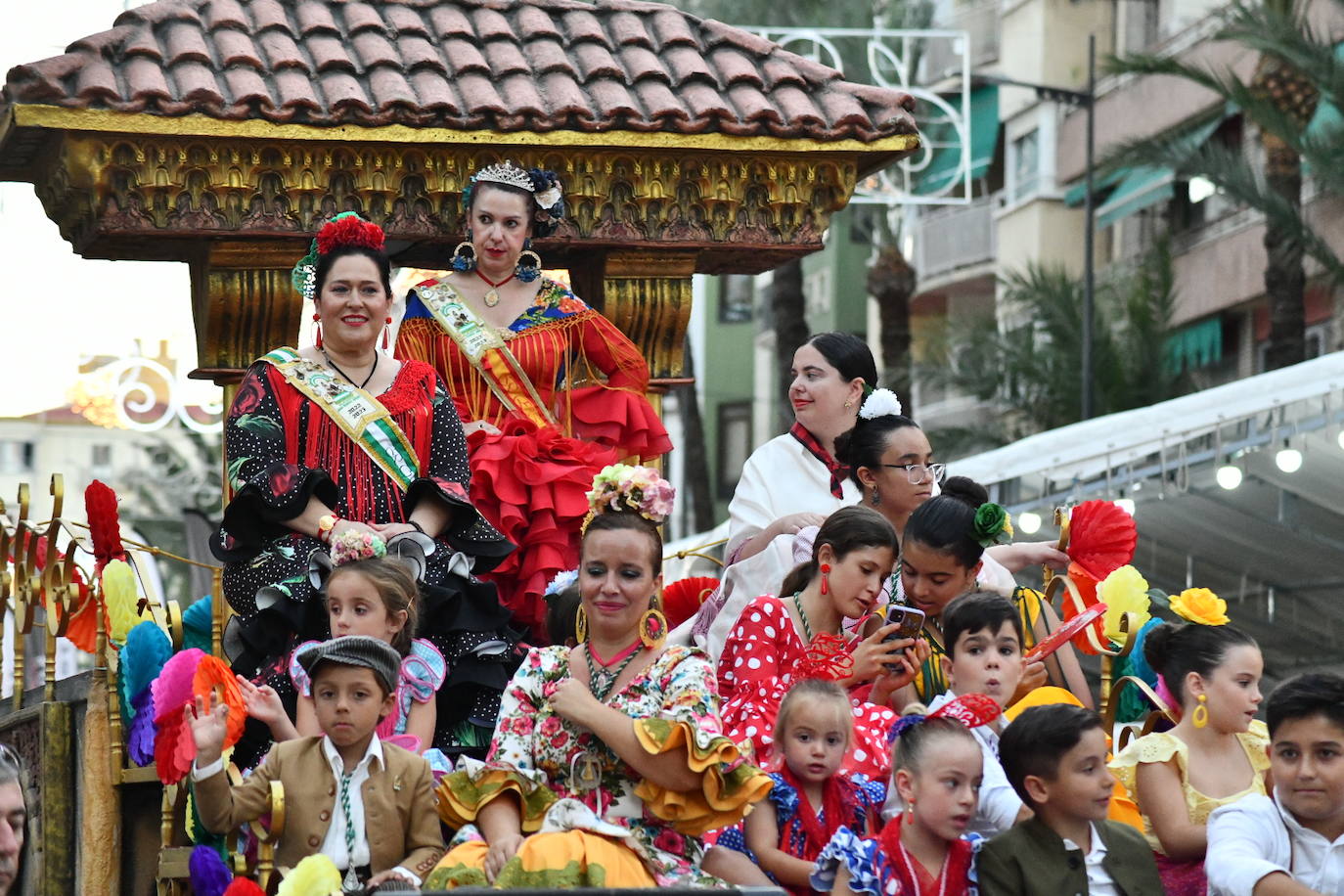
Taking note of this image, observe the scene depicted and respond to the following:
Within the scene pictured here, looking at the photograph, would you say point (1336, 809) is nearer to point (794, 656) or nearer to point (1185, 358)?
point (794, 656)

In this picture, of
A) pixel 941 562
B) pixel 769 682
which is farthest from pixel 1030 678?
pixel 769 682

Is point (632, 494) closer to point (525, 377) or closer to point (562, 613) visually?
point (562, 613)

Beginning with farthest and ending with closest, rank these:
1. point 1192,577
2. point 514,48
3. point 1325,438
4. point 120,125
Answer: point 1192,577, point 1325,438, point 514,48, point 120,125

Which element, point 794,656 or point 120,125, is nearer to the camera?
point 794,656

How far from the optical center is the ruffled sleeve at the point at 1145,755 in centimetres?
711

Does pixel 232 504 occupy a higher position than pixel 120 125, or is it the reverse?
pixel 120 125

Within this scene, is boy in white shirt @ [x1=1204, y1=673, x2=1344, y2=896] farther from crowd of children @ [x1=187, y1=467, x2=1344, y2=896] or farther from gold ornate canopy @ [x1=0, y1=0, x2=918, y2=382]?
gold ornate canopy @ [x1=0, y1=0, x2=918, y2=382]

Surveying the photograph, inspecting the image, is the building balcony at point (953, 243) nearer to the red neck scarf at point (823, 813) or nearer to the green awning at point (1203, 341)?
the green awning at point (1203, 341)

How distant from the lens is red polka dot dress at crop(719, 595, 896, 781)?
7.12 metres

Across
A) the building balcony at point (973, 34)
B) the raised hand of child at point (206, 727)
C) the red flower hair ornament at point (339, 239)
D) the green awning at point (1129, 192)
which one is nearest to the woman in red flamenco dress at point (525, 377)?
the red flower hair ornament at point (339, 239)

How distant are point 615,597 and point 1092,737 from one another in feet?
4.64

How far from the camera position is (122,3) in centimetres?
2011

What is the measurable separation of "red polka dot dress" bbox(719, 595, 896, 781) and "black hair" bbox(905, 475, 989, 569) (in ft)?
2.00

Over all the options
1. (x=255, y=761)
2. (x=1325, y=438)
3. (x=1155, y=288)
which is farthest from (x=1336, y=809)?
(x=1155, y=288)
